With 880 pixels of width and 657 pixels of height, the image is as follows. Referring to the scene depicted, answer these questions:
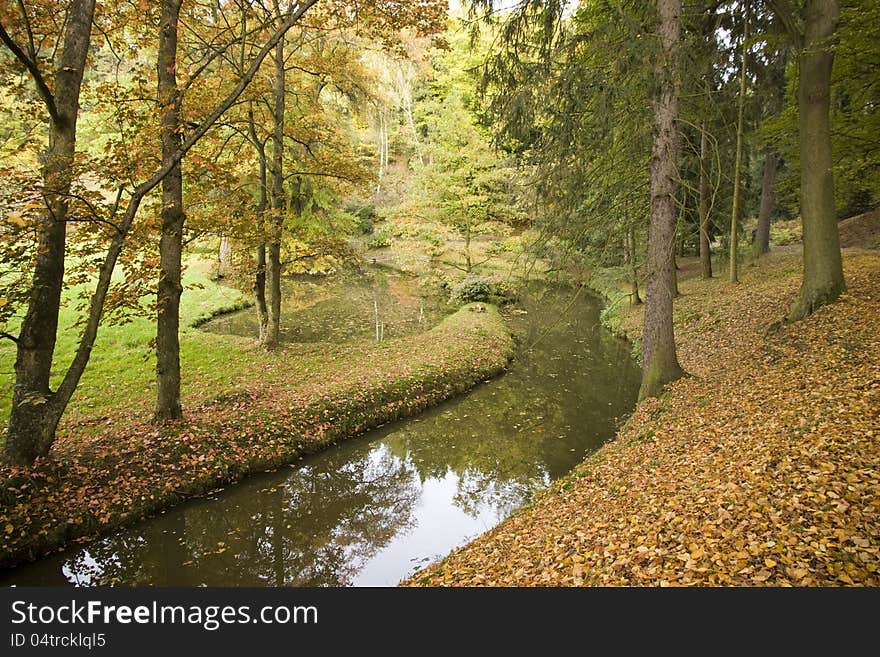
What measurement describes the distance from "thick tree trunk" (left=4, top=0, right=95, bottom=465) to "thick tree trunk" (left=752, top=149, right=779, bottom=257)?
2040 centimetres

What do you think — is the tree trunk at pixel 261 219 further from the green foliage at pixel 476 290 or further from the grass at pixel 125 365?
the green foliage at pixel 476 290

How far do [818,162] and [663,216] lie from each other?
3.13m

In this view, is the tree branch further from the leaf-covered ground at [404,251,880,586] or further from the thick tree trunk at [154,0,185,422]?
the leaf-covered ground at [404,251,880,586]

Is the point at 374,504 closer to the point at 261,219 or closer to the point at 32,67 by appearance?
the point at 32,67

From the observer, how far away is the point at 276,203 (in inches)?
509

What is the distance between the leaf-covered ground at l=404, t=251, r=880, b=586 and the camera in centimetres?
370

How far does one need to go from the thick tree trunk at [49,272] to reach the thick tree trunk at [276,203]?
5.49 m

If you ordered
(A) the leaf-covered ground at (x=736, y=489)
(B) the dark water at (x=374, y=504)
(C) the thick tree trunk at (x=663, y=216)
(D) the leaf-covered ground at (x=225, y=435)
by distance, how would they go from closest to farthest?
(A) the leaf-covered ground at (x=736, y=489), (B) the dark water at (x=374, y=504), (D) the leaf-covered ground at (x=225, y=435), (C) the thick tree trunk at (x=663, y=216)

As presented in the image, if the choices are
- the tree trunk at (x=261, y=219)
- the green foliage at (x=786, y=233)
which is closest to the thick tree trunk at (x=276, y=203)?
the tree trunk at (x=261, y=219)

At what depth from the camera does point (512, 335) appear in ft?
58.2

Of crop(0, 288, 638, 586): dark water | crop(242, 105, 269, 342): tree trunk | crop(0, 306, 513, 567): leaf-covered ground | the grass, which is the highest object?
crop(242, 105, 269, 342): tree trunk

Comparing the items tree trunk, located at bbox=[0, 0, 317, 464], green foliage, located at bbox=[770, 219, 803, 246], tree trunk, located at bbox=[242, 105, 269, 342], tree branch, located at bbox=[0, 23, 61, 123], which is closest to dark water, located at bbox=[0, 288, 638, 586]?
tree trunk, located at bbox=[0, 0, 317, 464]

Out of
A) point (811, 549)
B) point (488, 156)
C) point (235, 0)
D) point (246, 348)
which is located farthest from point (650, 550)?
point (488, 156)

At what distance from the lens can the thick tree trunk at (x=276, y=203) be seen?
12.3 m
